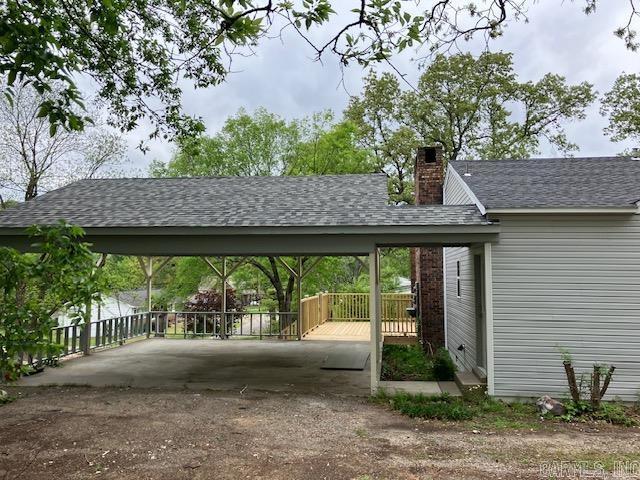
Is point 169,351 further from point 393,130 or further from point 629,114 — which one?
point 629,114

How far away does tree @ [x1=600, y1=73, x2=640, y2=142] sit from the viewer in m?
23.1

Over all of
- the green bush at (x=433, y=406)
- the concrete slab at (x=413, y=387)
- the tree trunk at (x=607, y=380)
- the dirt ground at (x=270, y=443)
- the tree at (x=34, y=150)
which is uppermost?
the tree at (x=34, y=150)

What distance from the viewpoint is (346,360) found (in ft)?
34.6

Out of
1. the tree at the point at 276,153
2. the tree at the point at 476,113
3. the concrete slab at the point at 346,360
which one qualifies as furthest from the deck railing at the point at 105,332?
the tree at the point at 476,113

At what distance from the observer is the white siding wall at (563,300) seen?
704cm

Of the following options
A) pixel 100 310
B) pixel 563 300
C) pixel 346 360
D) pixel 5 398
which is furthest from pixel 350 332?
pixel 5 398

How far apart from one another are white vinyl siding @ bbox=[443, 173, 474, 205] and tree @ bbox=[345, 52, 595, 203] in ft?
39.2

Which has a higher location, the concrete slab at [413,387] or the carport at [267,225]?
the carport at [267,225]

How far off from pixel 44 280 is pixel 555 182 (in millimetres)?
8175

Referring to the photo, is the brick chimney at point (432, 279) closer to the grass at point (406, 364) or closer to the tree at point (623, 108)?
the grass at point (406, 364)

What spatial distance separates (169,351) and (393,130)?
17621mm

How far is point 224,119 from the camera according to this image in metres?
20.5

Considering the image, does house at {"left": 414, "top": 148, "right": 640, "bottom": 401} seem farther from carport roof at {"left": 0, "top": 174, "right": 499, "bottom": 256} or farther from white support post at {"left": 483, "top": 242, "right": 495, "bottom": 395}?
carport roof at {"left": 0, "top": 174, "right": 499, "bottom": 256}

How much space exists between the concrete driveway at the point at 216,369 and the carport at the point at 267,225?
1.32 m
